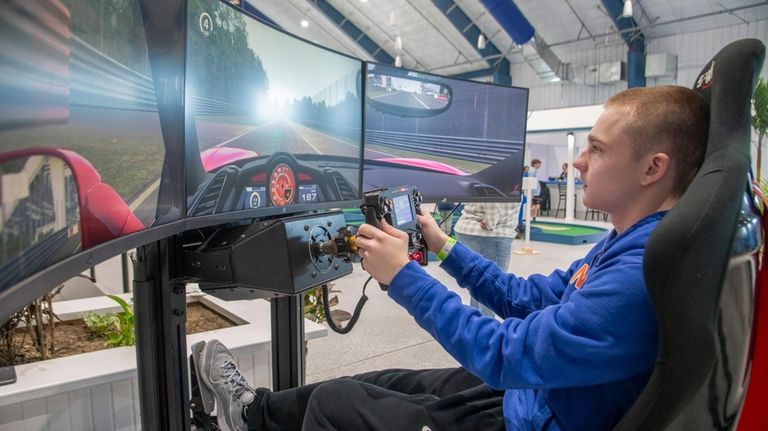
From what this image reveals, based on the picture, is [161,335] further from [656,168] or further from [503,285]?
[656,168]

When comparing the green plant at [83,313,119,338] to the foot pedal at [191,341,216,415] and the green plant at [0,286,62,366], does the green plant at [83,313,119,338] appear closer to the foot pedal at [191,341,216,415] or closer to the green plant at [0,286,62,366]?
the green plant at [0,286,62,366]

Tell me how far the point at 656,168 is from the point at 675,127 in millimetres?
83

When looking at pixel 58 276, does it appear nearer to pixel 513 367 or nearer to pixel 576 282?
pixel 513 367

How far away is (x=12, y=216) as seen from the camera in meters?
0.50

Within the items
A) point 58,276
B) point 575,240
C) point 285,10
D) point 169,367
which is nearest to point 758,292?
point 58,276

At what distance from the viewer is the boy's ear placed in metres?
0.96

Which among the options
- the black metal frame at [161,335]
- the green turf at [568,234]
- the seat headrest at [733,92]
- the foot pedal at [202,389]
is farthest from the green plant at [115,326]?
the green turf at [568,234]

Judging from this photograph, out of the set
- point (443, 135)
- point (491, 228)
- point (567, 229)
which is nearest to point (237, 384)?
point (443, 135)

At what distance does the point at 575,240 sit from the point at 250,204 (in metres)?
7.76

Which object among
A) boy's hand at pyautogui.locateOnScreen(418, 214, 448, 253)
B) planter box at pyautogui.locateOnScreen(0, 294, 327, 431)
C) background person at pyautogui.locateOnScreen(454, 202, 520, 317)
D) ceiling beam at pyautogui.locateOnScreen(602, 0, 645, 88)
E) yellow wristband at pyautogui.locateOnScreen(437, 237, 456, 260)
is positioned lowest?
planter box at pyautogui.locateOnScreen(0, 294, 327, 431)

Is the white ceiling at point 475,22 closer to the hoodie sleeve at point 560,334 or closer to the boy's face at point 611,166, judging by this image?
the boy's face at point 611,166

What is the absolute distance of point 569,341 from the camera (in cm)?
90

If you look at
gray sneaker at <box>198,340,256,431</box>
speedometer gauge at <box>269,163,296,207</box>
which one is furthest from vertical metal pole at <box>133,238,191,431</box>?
speedometer gauge at <box>269,163,296,207</box>

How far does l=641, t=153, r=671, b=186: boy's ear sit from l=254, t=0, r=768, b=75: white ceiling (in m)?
9.31
